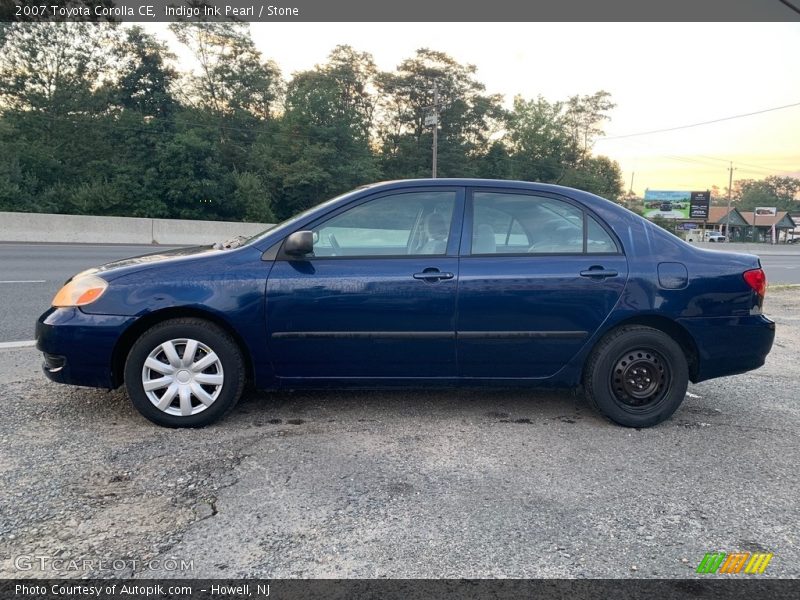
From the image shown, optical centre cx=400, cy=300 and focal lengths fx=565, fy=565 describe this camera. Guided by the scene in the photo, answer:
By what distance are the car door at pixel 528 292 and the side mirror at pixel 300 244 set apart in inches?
37.3

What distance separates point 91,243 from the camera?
1966cm

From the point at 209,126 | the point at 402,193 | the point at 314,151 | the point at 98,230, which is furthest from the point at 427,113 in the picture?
the point at 402,193

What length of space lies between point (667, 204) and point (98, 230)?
69342 mm

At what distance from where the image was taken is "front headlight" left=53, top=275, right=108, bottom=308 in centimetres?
338

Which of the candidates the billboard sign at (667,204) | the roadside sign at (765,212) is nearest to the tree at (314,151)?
the billboard sign at (667,204)

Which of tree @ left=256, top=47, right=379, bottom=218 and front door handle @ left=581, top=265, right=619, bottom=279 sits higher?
tree @ left=256, top=47, right=379, bottom=218

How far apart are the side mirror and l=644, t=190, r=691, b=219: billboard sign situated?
75.7 meters

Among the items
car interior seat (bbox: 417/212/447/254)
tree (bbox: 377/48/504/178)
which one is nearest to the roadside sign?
tree (bbox: 377/48/504/178)

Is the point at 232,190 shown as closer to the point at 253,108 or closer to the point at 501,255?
the point at 253,108

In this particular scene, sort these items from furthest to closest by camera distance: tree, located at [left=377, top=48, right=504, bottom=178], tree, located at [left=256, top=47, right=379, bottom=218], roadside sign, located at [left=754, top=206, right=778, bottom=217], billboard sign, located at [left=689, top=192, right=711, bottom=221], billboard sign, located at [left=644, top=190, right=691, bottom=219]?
roadside sign, located at [left=754, top=206, right=778, bottom=217] → billboard sign, located at [left=644, top=190, right=691, bottom=219] → billboard sign, located at [left=689, top=192, right=711, bottom=221] → tree, located at [left=377, top=48, right=504, bottom=178] → tree, located at [left=256, top=47, right=379, bottom=218]

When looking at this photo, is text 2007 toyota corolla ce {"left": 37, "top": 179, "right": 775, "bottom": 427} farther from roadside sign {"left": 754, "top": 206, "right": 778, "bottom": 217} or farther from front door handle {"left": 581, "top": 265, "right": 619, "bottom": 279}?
roadside sign {"left": 754, "top": 206, "right": 778, "bottom": 217}

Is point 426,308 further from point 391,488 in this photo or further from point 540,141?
point 540,141

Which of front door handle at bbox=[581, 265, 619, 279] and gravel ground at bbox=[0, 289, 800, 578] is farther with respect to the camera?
front door handle at bbox=[581, 265, 619, 279]

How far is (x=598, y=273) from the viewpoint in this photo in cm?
357
